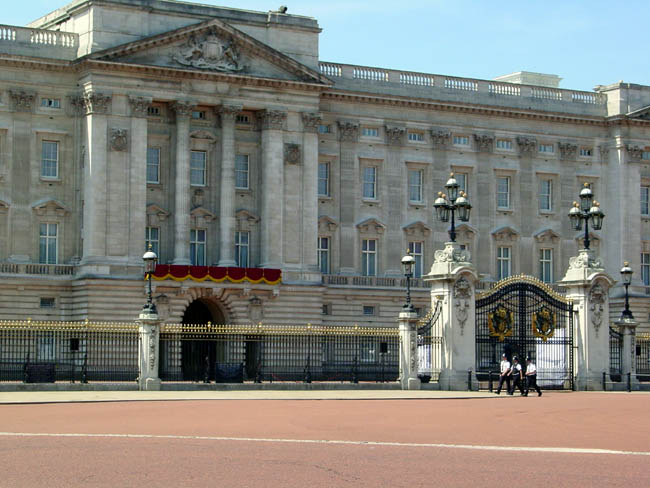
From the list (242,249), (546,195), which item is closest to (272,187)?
(242,249)

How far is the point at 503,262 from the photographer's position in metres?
85.3

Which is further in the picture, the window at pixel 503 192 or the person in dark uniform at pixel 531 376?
the window at pixel 503 192

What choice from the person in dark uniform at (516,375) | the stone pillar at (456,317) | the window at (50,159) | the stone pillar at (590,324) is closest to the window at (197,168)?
the window at (50,159)

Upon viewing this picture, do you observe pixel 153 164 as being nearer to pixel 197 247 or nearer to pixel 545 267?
pixel 197 247

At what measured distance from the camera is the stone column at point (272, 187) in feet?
249

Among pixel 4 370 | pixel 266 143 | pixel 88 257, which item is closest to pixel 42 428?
pixel 4 370

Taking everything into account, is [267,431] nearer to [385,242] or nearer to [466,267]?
[466,267]

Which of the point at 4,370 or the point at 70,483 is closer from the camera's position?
the point at 70,483

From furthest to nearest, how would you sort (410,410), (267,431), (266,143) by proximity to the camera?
1. (266,143)
2. (410,410)
3. (267,431)

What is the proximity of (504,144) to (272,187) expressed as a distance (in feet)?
55.6

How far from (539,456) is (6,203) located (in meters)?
51.5

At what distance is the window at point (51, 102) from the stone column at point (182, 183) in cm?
584

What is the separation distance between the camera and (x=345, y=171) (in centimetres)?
8094

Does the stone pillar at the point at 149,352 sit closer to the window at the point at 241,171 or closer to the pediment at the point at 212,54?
the pediment at the point at 212,54
